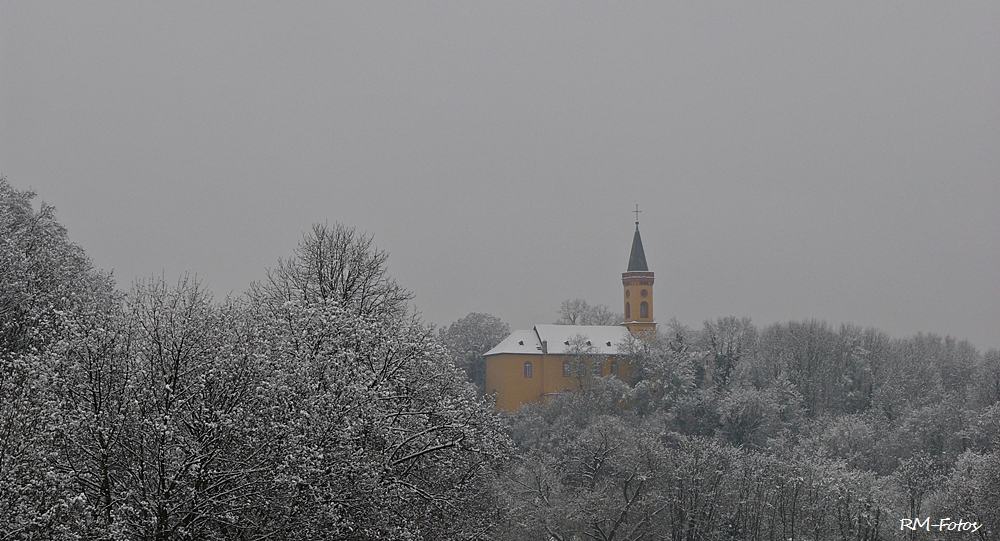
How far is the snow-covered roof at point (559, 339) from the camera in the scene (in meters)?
86.1

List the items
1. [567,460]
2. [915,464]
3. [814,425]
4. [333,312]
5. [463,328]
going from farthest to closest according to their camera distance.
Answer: [463,328] < [814,425] < [915,464] < [567,460] < [333,312]

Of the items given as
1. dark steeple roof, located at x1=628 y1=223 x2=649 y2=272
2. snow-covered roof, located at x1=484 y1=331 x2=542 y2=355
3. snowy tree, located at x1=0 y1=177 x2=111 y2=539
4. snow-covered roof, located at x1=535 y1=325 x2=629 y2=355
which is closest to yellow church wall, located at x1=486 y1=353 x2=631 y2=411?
snow-covered roof, located at x1=484 y1=331 x2=542 y2=355

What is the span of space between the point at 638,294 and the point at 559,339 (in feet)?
39.6

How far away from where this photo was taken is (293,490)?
A: 49.5 feet

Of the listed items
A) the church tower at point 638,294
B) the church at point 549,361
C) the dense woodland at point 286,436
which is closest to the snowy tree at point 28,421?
the dense woodland at point 286,436

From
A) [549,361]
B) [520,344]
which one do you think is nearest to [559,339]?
[549,361]

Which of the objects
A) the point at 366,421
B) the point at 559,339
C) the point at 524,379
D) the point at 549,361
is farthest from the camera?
the point at 559,339

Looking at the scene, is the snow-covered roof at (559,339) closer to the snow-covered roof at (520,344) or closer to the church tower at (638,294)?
the snow-covered roof at (520,344)

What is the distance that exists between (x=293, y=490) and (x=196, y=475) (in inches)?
52.6

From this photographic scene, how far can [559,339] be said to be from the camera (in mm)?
87625

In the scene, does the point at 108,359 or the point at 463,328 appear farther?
the point at 463,328

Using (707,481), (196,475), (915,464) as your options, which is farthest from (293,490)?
(915,464)

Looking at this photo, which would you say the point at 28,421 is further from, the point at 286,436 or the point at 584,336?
the point at 584,336

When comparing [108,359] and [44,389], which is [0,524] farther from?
[108,359]
